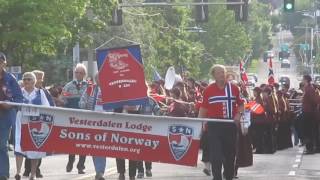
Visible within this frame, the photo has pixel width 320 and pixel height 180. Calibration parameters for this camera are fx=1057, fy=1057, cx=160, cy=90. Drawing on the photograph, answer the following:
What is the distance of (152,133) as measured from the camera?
45.5ft

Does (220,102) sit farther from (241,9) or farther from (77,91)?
(241,9)

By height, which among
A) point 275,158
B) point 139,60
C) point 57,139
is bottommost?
point 275,158

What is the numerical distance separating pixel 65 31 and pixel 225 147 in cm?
2642

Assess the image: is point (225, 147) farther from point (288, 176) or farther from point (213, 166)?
point (288, 176)

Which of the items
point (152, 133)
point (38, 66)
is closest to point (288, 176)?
point (152, 133)

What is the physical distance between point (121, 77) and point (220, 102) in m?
1.45

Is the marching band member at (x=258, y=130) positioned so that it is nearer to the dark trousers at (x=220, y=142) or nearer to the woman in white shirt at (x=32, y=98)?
the woman in white shirt at (x=32, y=98)

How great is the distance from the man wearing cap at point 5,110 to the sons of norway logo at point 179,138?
2.19m

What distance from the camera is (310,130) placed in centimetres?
2642

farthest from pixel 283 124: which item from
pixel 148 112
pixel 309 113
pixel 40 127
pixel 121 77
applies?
pixel 40 127

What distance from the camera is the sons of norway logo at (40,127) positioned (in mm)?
14008

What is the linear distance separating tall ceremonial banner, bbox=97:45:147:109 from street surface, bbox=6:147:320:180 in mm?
2755

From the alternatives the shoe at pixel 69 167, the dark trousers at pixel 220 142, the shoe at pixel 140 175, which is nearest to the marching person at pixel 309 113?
the shoe at pixel 69 167

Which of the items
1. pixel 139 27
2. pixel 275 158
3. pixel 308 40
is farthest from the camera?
pixel 308 40
